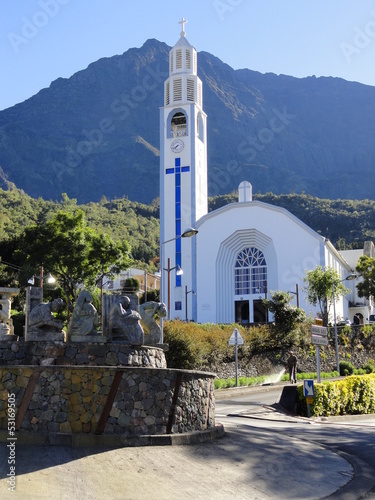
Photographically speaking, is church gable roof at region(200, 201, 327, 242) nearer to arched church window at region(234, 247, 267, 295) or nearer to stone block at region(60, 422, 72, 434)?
arched church window at region(234, 247, 267, 295)

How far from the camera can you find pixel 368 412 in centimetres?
2058

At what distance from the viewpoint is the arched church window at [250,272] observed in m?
53.6

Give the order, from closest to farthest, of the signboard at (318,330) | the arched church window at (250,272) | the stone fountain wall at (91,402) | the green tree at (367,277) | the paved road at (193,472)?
1. the paved road at (193,472)
2. the stone fountain wall at (91,402)
3. the signboard at (318,330)
4. the green tree at (367,277)
5. the arched church window at (250,272)

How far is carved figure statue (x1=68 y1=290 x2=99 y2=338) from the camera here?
35.7 ft

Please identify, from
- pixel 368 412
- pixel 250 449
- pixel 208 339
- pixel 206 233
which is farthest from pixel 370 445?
pixel 206 233

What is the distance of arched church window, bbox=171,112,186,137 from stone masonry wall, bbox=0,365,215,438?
4910 centimetres

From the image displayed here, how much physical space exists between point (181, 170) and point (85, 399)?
156 ft

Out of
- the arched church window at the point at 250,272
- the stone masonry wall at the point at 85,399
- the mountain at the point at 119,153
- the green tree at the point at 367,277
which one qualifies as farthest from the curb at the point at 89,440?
the mountain at the point at 119,153

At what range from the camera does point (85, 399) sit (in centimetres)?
922

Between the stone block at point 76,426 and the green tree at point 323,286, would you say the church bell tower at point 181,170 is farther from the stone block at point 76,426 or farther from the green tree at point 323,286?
the stone block at point 76,426

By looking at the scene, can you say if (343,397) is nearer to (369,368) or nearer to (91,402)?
(91,402)

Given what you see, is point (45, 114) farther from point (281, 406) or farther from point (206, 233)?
point (281, 406)

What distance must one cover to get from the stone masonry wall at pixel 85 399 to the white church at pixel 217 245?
4070cm

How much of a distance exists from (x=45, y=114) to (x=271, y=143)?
66.8m
